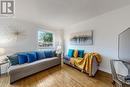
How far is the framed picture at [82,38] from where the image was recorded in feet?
14.2

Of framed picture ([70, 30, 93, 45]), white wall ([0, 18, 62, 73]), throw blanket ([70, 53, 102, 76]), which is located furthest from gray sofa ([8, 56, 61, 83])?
framed picture ([70, 30, 93, 45])

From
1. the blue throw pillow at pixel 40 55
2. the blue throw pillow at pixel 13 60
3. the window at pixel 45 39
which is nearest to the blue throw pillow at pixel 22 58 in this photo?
the blue throw pillow at pixel 13 60

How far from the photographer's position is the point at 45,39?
5723 mm

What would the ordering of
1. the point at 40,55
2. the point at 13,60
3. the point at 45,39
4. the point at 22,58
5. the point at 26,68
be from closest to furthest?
1. the point at 26,68
2. the point at 13,60
3. the point at 22,58
4. the point at 40,55
5. the point at 45,39

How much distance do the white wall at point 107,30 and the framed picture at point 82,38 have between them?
206 mm

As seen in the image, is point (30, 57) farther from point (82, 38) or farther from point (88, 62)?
point (82, 38)

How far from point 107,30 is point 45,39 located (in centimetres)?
344

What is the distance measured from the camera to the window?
17.7 ft

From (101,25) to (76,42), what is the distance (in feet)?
5.68

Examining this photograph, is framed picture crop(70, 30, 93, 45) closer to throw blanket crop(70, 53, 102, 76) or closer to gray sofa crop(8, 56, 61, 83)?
throw blanket crop(70, 53, 102, 76)

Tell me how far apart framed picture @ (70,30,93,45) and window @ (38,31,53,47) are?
1331mm

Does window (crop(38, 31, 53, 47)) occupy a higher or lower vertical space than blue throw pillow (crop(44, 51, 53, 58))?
higher

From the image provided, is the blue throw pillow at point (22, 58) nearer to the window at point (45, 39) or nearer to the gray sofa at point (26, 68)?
the gray sofa at point (26, 68)

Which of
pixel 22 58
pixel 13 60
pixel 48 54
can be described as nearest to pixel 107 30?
pixel 48 54
